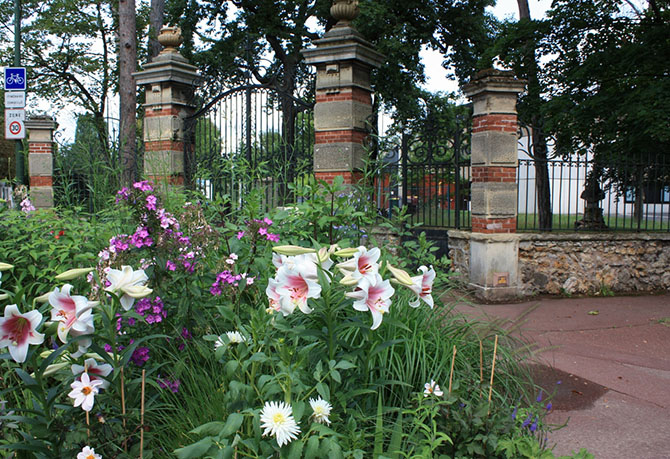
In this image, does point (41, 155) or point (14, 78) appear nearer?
point (14, 78)

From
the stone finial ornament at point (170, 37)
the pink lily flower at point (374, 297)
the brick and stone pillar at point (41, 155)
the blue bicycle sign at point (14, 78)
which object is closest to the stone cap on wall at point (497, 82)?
the stone finial ornament at point (170, 37)

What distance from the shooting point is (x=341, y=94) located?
6.98 m

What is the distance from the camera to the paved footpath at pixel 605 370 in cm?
286

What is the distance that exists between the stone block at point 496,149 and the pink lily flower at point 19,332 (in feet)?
20.4

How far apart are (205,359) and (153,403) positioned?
35 centimetres

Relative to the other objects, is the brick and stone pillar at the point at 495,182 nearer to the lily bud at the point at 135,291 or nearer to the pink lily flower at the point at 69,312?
the lily bud at the point at 135,291

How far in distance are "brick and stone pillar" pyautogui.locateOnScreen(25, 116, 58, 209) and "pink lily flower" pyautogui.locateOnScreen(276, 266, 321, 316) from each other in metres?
13.0

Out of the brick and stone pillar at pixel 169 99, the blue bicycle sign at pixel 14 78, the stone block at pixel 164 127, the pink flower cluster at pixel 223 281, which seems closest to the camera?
the pink flower cluster at pixel 223 281

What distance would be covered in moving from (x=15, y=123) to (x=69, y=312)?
429 inches

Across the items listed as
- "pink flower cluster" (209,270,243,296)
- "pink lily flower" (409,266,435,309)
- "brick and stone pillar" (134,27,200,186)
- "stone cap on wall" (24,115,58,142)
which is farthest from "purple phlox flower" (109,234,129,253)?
"stone cap on wall" (24,115,58,142)

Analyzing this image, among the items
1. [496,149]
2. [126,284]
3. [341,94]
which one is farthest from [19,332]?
[496,149]

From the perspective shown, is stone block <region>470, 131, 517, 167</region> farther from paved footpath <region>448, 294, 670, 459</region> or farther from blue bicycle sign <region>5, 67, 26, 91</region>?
blue bicycle sign <region>5, 67, 26, 91</region>

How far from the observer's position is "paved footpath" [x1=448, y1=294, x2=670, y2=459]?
2863 millimetres

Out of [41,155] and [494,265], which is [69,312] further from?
[41,155]
